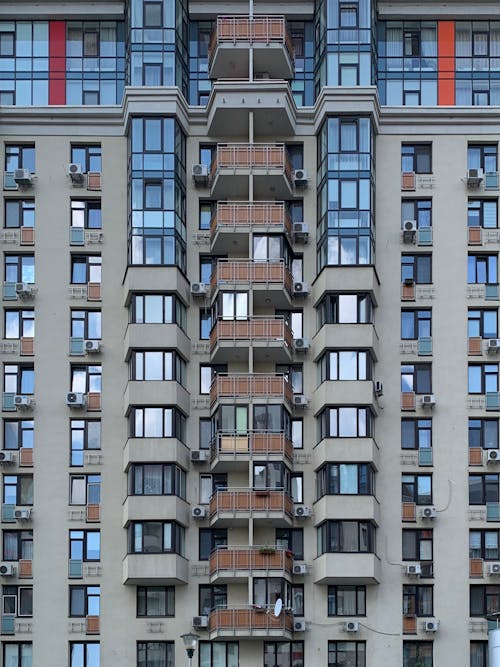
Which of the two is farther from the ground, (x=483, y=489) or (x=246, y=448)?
(x=246, y=448)

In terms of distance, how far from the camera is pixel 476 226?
6856 centimetres

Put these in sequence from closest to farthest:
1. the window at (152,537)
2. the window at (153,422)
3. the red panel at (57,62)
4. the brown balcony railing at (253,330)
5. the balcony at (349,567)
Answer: the balcony at (349,567)
the window at (152,537)
the window at (153,422)
the brown balcony railing at (253,330)
the red panel at (57,62)

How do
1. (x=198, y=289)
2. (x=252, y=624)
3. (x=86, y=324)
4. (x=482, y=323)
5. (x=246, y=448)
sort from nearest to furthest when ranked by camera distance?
(x=252, y=624) < (x=246, y=448) < (x=198, y=289) < (x=482, y=323) < (x=86, y=324)

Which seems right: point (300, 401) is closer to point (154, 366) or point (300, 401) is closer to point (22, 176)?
point (154, 366)

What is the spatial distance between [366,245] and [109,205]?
1018cm

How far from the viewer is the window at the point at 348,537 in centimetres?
6488

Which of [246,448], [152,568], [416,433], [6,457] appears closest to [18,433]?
[6,457]

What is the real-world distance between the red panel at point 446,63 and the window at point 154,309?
13.4 metres

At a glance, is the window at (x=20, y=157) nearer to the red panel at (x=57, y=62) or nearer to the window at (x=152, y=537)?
the red panel at (x=57, y=62)

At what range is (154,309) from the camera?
66812 millimetres

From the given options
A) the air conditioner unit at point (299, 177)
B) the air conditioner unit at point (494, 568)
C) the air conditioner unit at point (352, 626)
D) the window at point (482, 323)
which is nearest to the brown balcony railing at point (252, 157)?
the air conditioner unit at point (299, 177)

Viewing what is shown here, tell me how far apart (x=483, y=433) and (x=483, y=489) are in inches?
84.1

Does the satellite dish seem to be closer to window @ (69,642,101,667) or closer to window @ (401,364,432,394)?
window @ (69,642,101,667)

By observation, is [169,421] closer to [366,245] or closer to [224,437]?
[224,437]
